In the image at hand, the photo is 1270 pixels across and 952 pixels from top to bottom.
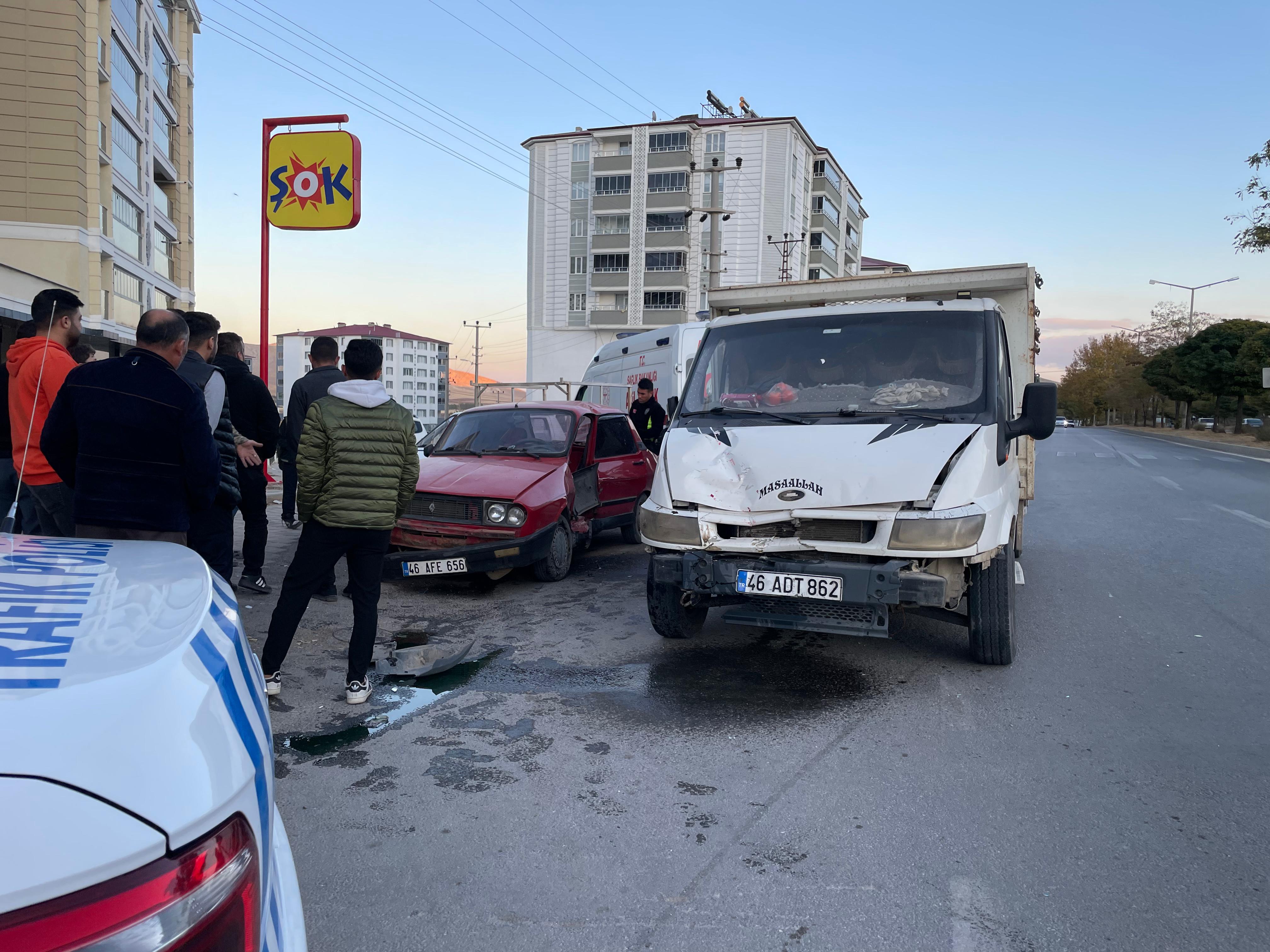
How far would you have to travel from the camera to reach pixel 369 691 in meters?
4.86

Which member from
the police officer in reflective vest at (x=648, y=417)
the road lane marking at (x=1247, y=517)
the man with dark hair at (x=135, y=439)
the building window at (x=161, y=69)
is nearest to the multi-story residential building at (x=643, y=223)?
the building window at (x=161, y=69)

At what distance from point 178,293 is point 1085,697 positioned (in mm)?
54736

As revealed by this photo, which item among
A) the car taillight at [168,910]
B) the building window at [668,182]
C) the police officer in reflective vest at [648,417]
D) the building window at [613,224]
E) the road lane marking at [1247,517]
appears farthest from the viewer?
the building window at [613,224]

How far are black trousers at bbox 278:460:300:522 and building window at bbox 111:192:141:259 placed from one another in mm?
32067

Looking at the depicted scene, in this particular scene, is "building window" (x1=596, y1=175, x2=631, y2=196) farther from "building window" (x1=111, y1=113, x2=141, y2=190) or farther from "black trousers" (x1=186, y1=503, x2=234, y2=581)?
"black trousers" (x1=186, y1=503, x2=234, y2=581)

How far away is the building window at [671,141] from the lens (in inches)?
2682

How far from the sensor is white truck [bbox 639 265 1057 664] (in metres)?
4.83

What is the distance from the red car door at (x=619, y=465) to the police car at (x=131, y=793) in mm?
7784

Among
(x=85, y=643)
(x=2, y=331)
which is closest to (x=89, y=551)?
(x=85, y=643)

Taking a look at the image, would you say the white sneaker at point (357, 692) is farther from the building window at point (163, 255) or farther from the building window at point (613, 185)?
the building window at point (613, 185)

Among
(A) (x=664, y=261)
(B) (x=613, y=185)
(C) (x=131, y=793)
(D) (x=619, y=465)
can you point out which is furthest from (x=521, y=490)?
(B) (x=613, y=185)

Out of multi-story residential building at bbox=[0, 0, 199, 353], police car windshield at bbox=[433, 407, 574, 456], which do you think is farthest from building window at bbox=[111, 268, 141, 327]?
police car windshield at bbox=[433, 407, 574, 456]

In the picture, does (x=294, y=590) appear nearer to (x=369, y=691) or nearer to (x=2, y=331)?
(x=369, y=691)

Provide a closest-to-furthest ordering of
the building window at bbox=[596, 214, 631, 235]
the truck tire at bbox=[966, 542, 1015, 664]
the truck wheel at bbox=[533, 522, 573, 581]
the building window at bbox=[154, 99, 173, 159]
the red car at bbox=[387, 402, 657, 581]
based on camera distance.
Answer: the truck tire at bbox=[966, 542, 1015, 664], the red car at bbox=[387, 402, 657, 581], the truck wheel at bbox=[533, 522, 573, 581], the building window at bbox=[154, 99, 173, 159], the building window at bbox=[596, 214, 631, 235]
